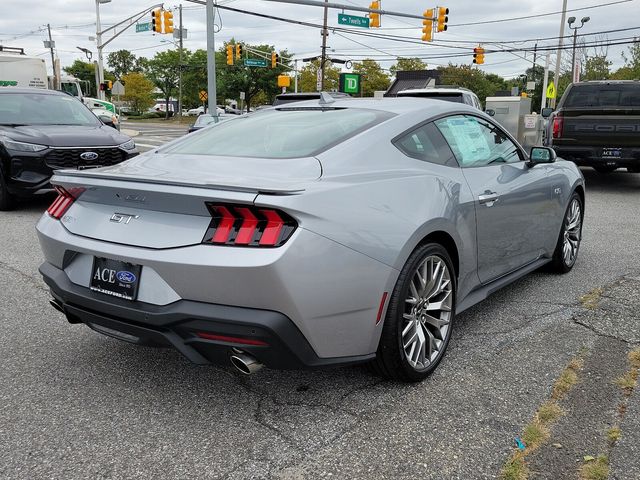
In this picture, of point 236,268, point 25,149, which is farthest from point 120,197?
point 25,149

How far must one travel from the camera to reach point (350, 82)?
2642 cm

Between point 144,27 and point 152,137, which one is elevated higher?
point 144,27

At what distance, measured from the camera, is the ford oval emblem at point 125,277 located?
102 inches

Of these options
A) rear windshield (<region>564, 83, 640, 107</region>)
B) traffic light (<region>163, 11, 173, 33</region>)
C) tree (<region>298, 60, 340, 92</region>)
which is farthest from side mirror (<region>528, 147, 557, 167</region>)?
tree (<region>298, 60, 340, 92</region>)

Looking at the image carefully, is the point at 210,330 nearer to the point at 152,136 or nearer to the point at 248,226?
the point at 248,226

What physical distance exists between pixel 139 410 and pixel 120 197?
1.02 metres

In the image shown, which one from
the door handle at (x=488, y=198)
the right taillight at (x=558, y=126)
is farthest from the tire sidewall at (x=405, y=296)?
the right taillight at (x=558, y=126)

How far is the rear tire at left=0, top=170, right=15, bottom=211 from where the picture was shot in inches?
316

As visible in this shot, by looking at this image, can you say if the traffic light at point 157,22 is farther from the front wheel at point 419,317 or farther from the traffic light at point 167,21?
the front wheel at point 419,317

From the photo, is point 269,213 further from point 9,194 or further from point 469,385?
point 9,194

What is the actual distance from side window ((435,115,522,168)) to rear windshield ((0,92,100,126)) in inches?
270

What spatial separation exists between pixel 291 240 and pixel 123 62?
4341 inches

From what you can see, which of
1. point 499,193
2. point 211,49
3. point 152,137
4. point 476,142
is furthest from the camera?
point 152,137

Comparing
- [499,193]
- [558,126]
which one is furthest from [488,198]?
[558,126]
